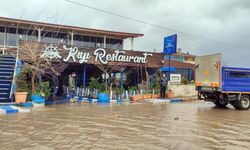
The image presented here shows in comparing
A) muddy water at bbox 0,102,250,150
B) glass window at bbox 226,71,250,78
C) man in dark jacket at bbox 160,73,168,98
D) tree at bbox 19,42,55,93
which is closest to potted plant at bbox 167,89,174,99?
man in dark jacket at bbox 160,73,168,98

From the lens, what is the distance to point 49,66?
20203 mm

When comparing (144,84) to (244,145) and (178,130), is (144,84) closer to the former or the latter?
(178,130)

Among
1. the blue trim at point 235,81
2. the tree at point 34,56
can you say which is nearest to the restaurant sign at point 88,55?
the tree at point 34,56

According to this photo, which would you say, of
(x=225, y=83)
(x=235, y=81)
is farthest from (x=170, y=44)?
(x=225, y=83)

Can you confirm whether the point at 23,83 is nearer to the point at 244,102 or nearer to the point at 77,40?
the point at 244,102

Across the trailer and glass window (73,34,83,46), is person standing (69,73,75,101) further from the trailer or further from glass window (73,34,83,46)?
the trailer

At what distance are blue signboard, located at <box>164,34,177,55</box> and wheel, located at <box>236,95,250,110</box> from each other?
792 centimetres

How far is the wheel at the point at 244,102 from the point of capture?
17.1 meters

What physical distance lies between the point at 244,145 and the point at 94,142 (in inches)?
146

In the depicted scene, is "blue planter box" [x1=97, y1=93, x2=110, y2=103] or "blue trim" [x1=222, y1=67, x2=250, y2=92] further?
"blue planter box" [x1=97, y1=93, x2=110, y2=103]

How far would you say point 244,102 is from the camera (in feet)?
56.5

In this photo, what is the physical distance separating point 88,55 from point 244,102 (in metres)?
10.9

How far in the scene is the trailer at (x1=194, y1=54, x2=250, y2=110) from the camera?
659 inches

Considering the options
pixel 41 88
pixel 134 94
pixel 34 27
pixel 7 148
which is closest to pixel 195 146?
pixel 7 148
